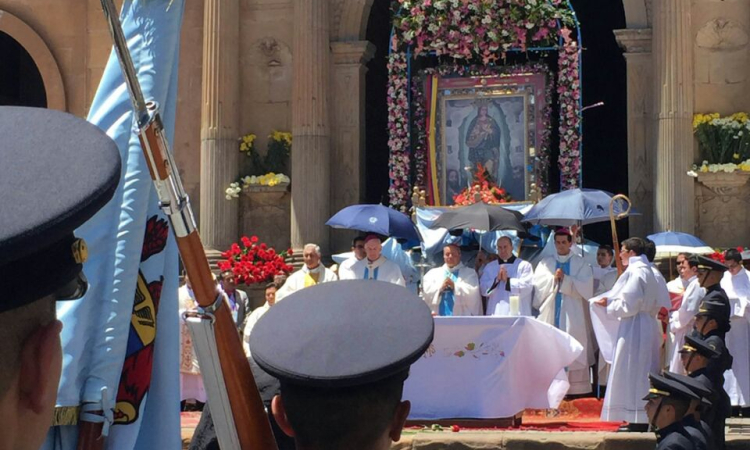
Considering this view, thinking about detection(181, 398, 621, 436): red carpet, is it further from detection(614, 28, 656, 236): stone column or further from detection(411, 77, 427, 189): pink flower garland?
detection(411, 77, 427, 189): pink flower garland

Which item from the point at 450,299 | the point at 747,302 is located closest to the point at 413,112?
the point at 450,299

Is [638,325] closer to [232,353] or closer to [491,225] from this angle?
[491,225]

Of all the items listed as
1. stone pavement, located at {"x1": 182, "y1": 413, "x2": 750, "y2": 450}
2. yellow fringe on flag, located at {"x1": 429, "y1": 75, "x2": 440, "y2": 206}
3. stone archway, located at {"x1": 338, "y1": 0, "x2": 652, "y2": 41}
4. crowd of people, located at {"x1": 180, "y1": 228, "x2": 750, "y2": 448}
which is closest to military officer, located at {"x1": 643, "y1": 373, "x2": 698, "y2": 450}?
stone pavement, located at {"x1": 182, "y1": 413, "x2": 750, "y2": 450}

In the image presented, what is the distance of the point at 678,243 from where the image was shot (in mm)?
16438

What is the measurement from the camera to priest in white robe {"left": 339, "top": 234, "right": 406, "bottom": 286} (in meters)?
14.2

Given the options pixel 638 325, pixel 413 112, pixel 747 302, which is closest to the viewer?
pixel 638 325

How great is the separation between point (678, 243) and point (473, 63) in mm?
4533

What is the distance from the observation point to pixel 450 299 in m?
14.2

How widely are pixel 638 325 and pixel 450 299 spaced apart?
2.45 meters

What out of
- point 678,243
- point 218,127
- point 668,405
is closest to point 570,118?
point 678,243

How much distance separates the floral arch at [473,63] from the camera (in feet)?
57.9

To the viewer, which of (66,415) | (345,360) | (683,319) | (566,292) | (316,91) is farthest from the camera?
(316,91)

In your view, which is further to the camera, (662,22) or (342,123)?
(342,123)

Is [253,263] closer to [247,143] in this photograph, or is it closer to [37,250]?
[247,143]
